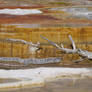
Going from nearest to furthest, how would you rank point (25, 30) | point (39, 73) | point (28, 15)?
1. point (39, 73)
2. point (25, 30)
3. point (28, 15)

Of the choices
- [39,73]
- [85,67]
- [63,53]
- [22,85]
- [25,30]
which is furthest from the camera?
[25,30]

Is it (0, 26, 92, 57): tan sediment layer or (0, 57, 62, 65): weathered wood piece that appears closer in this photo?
(0, 57, 62, 65): weathered wood piece

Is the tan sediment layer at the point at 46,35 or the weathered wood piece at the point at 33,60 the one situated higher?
the tan sediment layer at the point at 46,35

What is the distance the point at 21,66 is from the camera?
4379mm

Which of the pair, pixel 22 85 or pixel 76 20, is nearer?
pixel 22 85

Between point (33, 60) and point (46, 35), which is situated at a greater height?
point (46, 35)

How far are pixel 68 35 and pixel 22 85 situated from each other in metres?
1.59

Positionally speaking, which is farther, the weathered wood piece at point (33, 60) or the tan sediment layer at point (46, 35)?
the tan sediment layer at point (46, 35)

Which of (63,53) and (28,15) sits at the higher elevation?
(28,15)

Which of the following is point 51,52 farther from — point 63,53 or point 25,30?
point 25,30

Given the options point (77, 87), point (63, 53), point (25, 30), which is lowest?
point (77, 87)

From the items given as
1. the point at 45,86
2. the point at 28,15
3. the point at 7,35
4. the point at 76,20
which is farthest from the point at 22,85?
the point at 28,15

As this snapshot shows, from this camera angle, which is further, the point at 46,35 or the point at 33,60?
the point at 46,35

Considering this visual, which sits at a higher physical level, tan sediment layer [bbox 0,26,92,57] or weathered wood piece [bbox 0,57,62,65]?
tan sediment layer [bbox 0,26,92,57]
